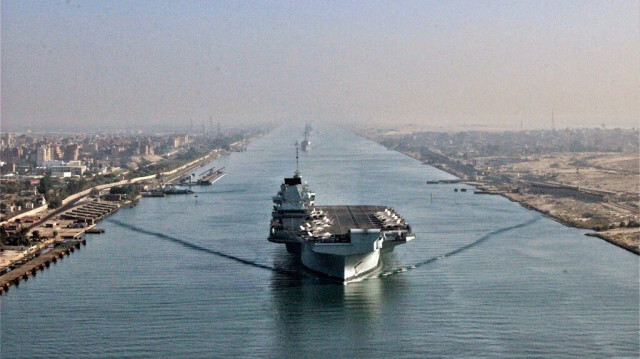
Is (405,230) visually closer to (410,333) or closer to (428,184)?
(410,333)

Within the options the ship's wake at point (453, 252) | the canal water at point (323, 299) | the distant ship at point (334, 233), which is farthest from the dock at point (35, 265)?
the ship's wake at point (453, 252)

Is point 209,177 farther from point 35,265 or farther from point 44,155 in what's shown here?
point 35,265

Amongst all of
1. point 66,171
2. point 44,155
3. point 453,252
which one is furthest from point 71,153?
point 453,252

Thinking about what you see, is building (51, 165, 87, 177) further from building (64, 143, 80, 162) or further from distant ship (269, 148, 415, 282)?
distant ship (269, 148, 415, 282)

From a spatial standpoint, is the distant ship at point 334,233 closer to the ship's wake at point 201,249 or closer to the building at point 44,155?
the ship's wake at point 201,249

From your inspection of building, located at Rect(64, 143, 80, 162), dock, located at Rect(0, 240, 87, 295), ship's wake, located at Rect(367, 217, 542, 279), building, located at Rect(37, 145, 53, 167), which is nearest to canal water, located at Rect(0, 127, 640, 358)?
ship's wake, located at Rect(367, 217, 542, 279)

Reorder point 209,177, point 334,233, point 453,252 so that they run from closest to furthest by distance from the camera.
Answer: point 334,233 → point 453,252 → point 209,177
